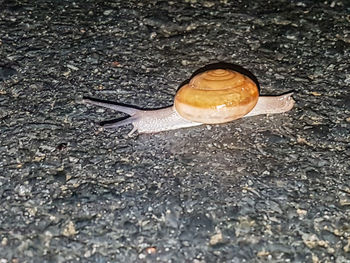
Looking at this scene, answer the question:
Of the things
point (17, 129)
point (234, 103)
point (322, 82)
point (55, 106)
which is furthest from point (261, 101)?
point (17, 129)

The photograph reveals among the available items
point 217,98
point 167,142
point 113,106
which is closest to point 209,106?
point 217,98

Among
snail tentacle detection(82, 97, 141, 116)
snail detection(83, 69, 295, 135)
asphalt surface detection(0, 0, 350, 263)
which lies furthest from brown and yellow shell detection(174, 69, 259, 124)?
snail tentacle detection(82, 97, 141, 116)

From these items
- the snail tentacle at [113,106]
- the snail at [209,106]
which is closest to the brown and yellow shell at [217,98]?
the snail at [209,106]

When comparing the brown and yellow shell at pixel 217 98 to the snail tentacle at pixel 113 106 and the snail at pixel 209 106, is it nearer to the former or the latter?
the snail at pixel 209 106

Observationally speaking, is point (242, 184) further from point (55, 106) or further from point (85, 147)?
point (55, 106)

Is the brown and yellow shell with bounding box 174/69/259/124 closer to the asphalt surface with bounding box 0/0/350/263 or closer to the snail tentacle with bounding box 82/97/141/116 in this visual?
the asphalt surface with bounding box 0/0/350/263

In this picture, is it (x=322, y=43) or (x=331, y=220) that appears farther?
(x=322, y=43)
